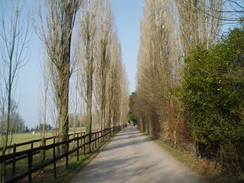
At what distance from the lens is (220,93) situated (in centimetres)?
689

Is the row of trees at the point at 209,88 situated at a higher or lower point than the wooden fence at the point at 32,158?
higher

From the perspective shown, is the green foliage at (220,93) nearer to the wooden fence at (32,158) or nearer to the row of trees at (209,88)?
the row of trees at (209,88)

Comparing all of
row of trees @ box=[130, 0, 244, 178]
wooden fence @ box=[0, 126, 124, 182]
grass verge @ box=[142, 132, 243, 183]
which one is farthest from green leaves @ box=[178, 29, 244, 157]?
wooden fence @ box=[0, 126, 124, 182]

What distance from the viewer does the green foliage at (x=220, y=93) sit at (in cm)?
600

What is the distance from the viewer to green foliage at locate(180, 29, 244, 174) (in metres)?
6.00

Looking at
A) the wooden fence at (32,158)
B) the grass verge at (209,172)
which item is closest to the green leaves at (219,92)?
the grass verge at (209,172)

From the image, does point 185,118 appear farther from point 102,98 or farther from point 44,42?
point 102,98

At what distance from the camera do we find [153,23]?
2034 cm

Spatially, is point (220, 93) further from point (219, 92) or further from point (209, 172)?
point (209, 172)

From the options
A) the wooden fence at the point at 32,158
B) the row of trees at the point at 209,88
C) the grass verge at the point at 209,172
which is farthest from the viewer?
the grass verge at the point at 209,172

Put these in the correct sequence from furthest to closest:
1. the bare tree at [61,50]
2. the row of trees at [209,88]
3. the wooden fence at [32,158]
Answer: the bare tree at [61,50] < the row of trees at [209,88] < the wooden fence at [32,158]

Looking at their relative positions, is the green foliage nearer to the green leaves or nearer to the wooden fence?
the green leaves

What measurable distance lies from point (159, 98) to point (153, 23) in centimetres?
673

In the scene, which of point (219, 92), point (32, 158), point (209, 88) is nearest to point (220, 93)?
point (219, 92)
